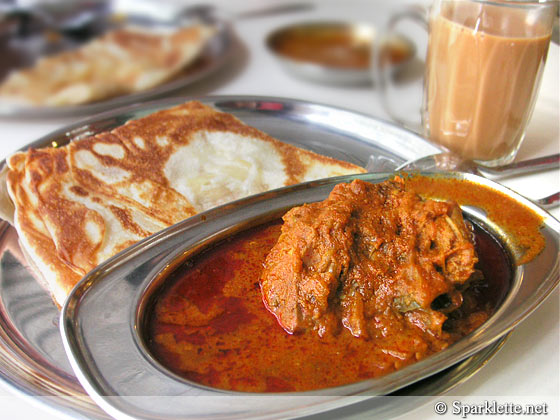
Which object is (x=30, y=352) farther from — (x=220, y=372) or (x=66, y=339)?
(x=220, y=372)

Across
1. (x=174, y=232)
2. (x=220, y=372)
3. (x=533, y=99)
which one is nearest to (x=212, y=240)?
(x=174, y=232)

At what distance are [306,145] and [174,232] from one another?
58 cm

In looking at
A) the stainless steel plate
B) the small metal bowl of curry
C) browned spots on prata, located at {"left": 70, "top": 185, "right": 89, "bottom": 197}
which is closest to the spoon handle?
the stainless steel plate

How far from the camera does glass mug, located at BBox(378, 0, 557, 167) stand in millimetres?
1530

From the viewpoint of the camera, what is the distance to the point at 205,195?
139cm

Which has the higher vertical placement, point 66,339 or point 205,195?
point 66,339

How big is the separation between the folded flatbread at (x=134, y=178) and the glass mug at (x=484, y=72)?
1.35ft

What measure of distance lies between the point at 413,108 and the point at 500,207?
1157 millimetres

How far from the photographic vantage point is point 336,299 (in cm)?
104

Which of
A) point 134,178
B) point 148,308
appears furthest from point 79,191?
point 148,308

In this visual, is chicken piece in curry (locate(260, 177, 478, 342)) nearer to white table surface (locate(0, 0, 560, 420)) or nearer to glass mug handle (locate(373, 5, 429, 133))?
white table surface (locate(0, 0, 560, 420))

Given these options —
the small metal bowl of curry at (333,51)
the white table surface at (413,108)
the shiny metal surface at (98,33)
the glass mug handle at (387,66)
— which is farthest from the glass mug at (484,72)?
the shiny metal surface at (98,33)

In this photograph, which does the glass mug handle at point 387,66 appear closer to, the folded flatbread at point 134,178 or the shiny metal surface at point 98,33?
the shiny metal surface at point 98,33

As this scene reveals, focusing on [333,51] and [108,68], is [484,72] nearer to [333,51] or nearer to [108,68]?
[333,51]
